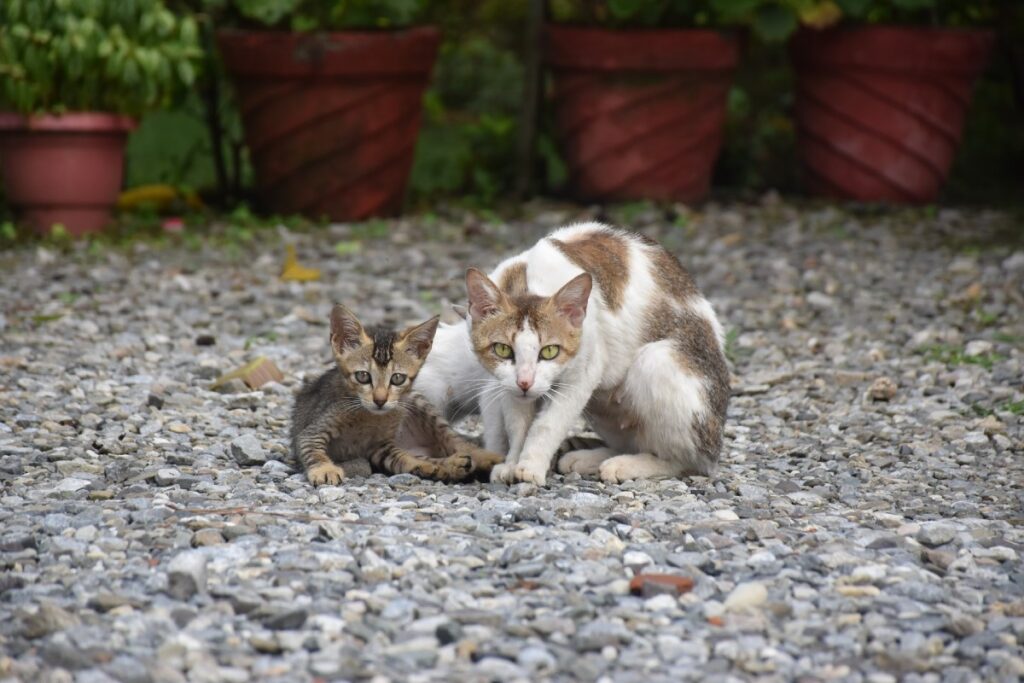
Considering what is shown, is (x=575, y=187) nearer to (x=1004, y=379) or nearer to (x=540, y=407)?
(x=1004, y=379)

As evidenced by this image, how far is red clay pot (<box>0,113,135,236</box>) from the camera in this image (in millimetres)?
8102

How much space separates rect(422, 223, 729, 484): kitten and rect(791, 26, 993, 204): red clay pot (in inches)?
204

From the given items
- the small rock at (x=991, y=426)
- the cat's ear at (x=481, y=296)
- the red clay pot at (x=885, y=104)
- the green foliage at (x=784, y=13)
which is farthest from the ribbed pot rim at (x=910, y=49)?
the cat's ear at (x=481, y=296)

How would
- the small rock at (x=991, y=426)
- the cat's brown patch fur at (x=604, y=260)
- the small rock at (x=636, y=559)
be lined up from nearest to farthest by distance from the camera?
the small rock at (x=636, y=559) < the cat's brown patch fur at (x=604, y=260) < the small rock at (x=991, y=426)

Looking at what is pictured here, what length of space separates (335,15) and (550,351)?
19.0 feet

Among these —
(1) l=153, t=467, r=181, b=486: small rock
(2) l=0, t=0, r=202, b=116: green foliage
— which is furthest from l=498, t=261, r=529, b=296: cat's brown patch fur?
(2) l=0, t=0, r=202, b=116: green foliage

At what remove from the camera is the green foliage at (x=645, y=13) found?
9.44 meters

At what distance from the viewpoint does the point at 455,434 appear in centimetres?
469

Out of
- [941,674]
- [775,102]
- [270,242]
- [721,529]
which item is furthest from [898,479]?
[775,102]

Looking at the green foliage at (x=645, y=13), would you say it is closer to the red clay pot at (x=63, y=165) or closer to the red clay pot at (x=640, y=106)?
the red clay pot at (x=640, y=106)

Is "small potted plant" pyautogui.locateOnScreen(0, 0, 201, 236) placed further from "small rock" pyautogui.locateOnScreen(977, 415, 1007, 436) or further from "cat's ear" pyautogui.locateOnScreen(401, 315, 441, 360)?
"small rock" pyautogui.locateOnScreen(977, 415, 1007, 436)

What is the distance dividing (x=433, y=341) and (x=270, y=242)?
14.0 ft

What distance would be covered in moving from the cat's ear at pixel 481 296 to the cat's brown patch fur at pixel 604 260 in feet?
1.32

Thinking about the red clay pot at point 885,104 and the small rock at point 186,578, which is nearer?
the small rock at point 186,578
